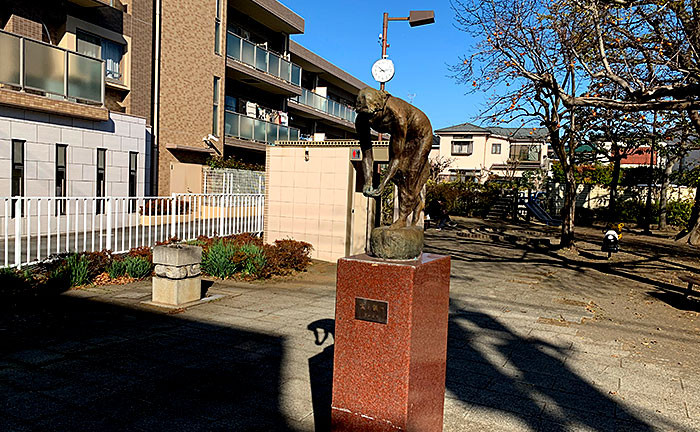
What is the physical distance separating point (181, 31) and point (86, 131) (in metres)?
6.69

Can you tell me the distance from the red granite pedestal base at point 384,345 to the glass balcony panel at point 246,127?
19.6 metres

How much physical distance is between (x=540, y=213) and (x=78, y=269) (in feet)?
76.3

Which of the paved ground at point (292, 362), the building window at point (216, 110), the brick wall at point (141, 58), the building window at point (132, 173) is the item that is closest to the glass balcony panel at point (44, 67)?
the building window at point (132, 173)

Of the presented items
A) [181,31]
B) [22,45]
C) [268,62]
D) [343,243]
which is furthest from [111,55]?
[343,243]

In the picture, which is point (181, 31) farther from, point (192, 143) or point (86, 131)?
point (86, 131)

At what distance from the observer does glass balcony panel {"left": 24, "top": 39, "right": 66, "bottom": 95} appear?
11695mm

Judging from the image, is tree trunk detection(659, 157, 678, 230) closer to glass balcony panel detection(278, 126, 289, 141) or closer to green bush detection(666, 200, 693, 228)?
green bush detection(666, 200, 693, 228)

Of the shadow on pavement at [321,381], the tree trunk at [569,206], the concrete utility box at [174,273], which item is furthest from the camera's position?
the tree trunk at [569,206]

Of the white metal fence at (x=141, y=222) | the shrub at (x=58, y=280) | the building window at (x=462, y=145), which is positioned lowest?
the shrub at (x=58, y=280)

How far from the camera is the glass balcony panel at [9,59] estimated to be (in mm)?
11117

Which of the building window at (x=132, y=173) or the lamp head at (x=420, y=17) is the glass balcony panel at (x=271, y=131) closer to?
the building window at (x=132, y=173)

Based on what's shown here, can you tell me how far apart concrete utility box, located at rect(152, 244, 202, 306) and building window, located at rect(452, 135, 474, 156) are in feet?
135

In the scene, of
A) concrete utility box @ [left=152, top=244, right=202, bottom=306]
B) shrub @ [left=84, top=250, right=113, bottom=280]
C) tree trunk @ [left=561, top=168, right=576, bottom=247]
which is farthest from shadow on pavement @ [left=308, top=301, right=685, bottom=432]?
tree trunk @ [left=561, top=168, right=576, bottom=247]

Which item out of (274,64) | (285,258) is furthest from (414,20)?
(274,64)
